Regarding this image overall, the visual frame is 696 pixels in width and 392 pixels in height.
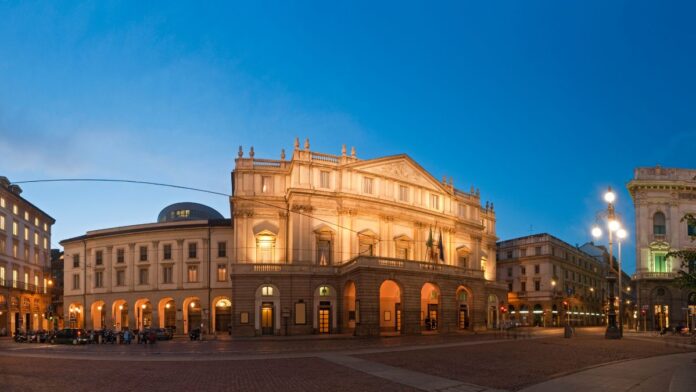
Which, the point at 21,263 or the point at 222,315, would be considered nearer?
the point at 222,315

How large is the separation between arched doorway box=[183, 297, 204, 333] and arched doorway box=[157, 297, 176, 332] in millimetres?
2206

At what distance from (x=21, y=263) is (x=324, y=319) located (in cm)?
4636

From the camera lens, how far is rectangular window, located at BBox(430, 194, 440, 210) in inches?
2820

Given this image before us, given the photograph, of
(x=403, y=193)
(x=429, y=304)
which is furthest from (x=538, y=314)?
(x=403, y=193)

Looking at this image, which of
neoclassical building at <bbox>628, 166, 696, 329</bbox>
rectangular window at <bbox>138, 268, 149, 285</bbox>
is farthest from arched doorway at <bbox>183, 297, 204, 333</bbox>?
neoclassical building at <bbox>628, 166, 696, 329</bbox>

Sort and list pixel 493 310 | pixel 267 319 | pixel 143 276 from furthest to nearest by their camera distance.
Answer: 1. pixel 493 310
2. pixel 143 276
3. pixel 267 319

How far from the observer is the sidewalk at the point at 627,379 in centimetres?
1644

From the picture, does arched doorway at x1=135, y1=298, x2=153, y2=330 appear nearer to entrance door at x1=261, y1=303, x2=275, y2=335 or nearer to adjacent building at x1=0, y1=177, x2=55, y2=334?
adjacent building at x1=0, y1=177, x2=55, y2=334

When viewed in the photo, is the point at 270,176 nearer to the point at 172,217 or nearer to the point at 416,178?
the point at 416,178

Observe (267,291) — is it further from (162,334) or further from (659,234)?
(659,234)

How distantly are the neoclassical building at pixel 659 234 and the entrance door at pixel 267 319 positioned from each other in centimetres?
4410

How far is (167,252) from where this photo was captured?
73.9 meters

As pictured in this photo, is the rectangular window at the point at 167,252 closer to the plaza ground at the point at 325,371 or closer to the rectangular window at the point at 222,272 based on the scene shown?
the rectangular window at the point at 222,272

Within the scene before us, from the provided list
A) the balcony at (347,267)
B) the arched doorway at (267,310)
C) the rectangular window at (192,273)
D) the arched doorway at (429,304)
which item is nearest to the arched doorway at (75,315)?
the rectangular window at (192,273)
